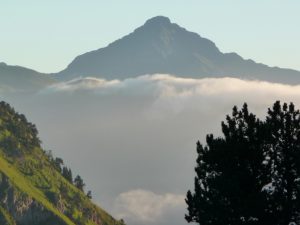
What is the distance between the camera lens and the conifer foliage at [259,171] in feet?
188

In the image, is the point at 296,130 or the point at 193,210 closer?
the point at 296,130

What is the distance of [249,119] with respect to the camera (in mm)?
Result: 58562

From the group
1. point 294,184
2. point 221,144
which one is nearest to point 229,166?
point 221,144

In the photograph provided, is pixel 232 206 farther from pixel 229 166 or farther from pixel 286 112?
pixel 286 112

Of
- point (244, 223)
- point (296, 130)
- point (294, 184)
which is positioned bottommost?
point (244, 223)

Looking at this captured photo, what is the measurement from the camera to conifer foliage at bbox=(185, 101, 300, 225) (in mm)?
57250

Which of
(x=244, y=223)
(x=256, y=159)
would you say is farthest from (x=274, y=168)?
(x=244, y=223)

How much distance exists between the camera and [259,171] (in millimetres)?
58000

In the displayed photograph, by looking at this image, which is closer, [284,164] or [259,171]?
[284,164]

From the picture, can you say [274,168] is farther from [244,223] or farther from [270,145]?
[244,223]

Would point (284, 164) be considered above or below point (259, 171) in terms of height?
above

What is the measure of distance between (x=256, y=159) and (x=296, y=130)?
445 centimetres

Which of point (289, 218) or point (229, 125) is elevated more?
point (229, 125)

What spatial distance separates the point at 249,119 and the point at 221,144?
11.3ft
